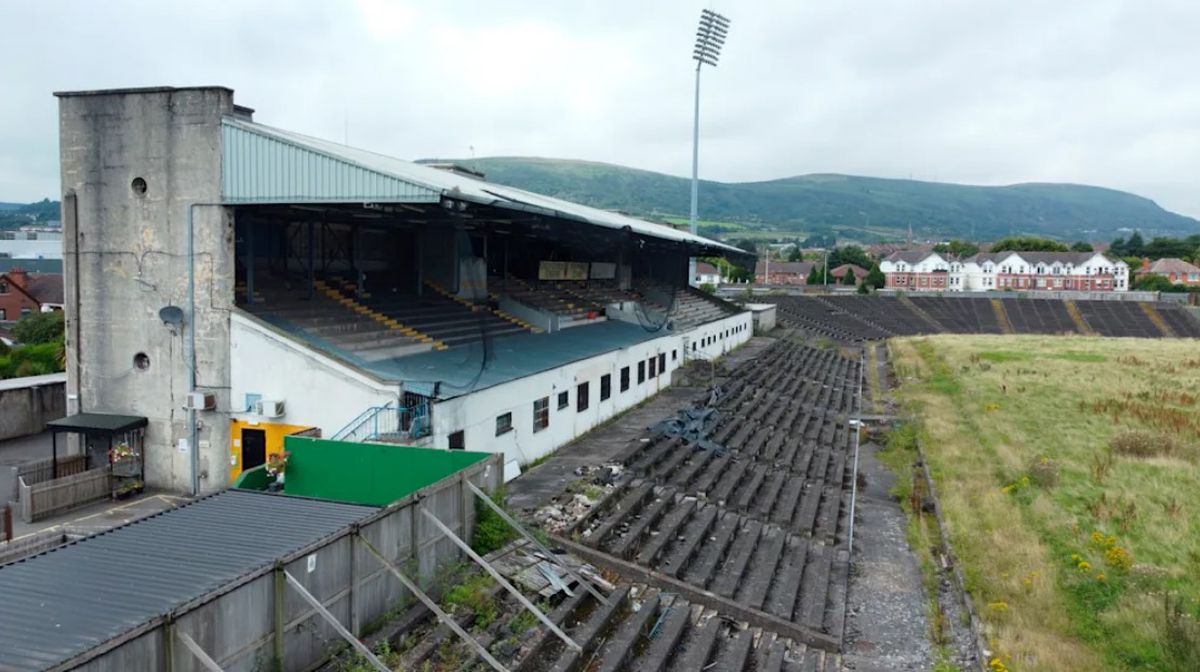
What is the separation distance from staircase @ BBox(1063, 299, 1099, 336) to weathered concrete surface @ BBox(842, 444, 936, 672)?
61.6m

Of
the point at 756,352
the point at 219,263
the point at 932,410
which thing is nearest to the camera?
the point at 219,263

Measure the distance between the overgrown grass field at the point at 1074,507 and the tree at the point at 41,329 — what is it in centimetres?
3932

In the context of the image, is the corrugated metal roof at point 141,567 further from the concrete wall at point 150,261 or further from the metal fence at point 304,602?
the concrete wall at point 150,261

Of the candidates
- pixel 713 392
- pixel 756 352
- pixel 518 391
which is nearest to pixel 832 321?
pixel 756 352

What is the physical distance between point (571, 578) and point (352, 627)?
3406 mm

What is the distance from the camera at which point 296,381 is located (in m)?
14.0

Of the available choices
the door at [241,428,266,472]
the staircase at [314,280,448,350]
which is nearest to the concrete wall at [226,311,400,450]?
the door at [241,428,266,472]

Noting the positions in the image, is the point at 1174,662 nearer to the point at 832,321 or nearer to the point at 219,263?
the point at 219,263

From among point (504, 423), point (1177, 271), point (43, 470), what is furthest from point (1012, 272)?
point (43, 470)

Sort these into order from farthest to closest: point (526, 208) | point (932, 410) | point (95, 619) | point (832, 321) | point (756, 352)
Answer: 1. point (832, 321)
2. point (756, 352)
3. point (932, 410)
4. point (526, 208)
5. point (95, 619)

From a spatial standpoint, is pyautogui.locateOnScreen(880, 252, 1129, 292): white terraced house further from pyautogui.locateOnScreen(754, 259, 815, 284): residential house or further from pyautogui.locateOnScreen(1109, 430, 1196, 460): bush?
pyautogui.locateOnScreen(1109, 430, 1196, 460): bush

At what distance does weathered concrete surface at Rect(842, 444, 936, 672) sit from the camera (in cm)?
1185

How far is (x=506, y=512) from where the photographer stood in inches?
436

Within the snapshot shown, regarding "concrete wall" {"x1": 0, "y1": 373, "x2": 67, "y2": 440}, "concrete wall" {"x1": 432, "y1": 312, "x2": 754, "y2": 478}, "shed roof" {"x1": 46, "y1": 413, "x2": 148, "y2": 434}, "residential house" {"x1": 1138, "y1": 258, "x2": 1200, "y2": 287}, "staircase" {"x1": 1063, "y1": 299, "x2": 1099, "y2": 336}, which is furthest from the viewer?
"residential house" {"x1": 1138, "y1": 258, "x2": 1200, "y2": 287}
